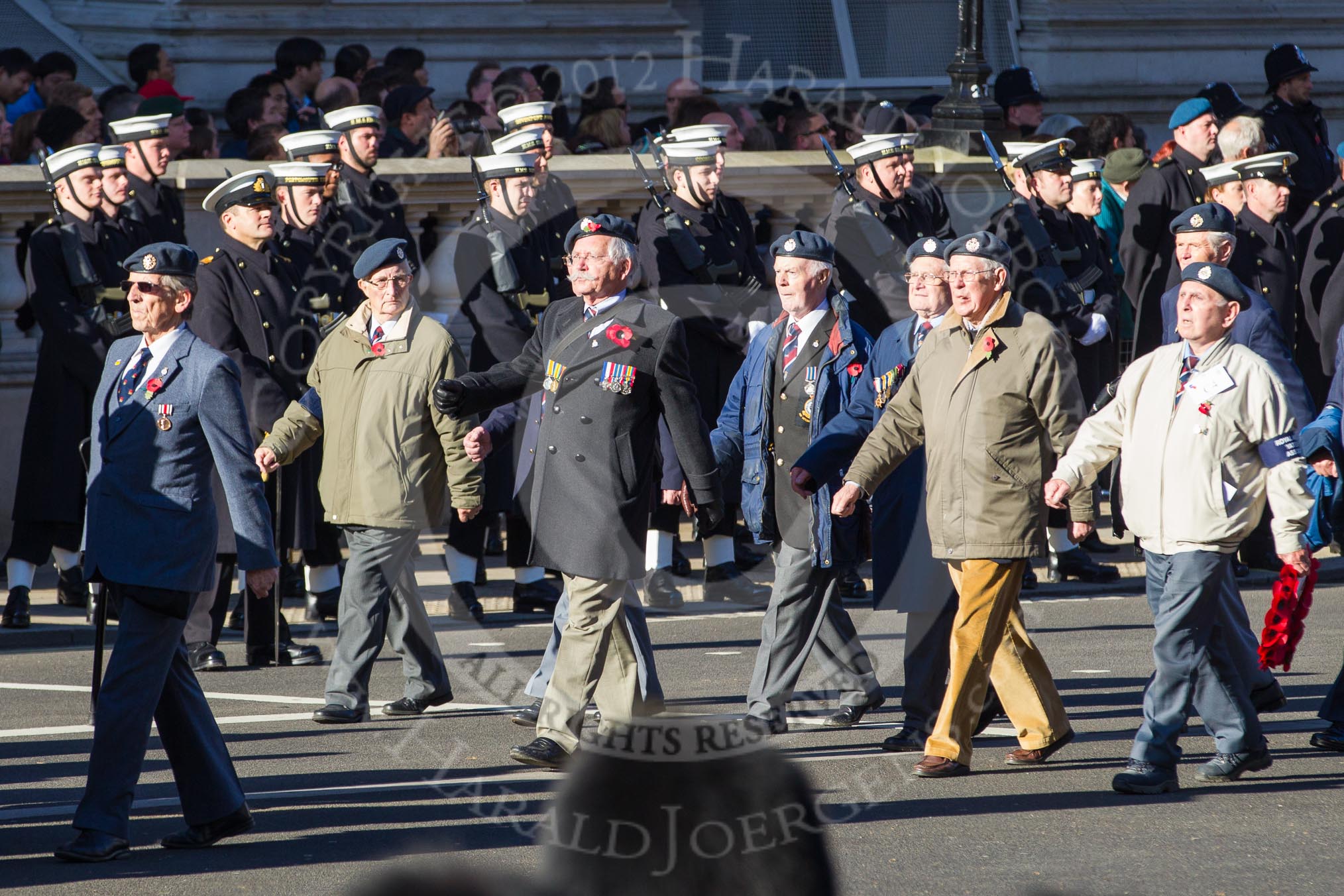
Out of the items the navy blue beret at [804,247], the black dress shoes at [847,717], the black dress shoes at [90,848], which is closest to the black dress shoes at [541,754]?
the black dress shoes at [847,717]

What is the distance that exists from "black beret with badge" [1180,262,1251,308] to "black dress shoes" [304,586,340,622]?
16.7 ft

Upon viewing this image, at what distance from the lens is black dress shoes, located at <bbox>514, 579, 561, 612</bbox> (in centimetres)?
1033

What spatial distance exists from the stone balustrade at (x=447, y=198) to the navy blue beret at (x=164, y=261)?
4.38m

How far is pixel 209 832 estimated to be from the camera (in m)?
5.88

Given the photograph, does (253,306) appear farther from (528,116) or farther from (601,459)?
(601,459)

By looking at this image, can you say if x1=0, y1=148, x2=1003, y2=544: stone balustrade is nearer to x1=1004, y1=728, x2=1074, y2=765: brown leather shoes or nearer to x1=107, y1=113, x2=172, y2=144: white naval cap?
x1=107, y1=113, x2=172, y2=144: white naval cap

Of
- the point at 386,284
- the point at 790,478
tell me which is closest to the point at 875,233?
the point at 386,284

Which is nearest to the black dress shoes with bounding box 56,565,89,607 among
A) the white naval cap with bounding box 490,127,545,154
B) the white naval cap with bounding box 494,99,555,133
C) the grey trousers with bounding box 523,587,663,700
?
the white naval cap with bounding box 490,127,545,154

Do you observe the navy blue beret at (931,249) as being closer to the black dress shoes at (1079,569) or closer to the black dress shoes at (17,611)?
the black dress shoes at (1079,569)

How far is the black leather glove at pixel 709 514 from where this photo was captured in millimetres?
7199

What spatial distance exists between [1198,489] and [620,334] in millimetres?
2103

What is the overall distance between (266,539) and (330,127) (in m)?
5.67

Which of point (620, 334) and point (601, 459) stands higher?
point (620, 334)

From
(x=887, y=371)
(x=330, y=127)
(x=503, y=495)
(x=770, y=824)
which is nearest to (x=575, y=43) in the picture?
(x=330, y=127)
